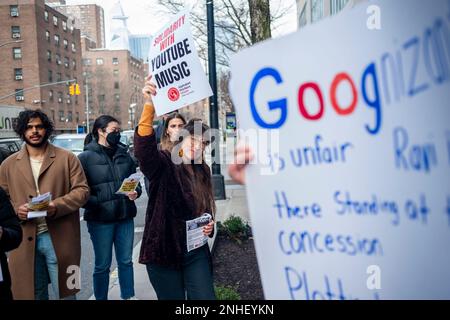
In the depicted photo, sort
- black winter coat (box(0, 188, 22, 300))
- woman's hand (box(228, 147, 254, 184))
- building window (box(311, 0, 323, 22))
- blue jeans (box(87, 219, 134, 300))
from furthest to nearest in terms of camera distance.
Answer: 1. building window (box(311, 0, 323, 22))
2. blue jeans (box(87, 219, 134, 300))
3. black winter coat (box(0, 188, 22, 300))
4. woman's hand (box(228, 147, 254, 184))

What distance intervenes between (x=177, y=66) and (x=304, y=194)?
1914 mm

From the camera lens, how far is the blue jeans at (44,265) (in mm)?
3311

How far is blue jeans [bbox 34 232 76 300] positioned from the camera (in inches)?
130

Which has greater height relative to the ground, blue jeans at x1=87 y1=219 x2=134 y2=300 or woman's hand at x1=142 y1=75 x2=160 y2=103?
woman's hand at x1=142 y1=75 x2=160 y2=103

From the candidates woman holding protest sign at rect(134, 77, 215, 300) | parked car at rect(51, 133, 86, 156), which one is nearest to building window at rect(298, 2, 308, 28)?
parked car at rect(51, 133, 86, 156)

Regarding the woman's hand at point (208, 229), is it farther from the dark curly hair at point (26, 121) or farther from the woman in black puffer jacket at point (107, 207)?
the dark curly hair at point (26, 121)

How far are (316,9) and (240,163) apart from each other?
24721 millimetres

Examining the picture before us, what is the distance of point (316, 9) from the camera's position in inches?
956

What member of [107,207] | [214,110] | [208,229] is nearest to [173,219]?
[208,229]

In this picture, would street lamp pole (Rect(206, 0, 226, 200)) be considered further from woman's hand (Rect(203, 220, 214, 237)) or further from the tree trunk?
woman's hand (Rect(203, 220, 214, 237))

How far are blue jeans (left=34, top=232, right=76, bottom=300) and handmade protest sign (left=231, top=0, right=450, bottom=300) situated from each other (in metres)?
2.31

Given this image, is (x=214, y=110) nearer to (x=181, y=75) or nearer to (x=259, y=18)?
(x=259, y=18)

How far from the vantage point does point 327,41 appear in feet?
4.72

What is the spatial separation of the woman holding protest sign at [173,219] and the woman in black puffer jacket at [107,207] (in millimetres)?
1302
